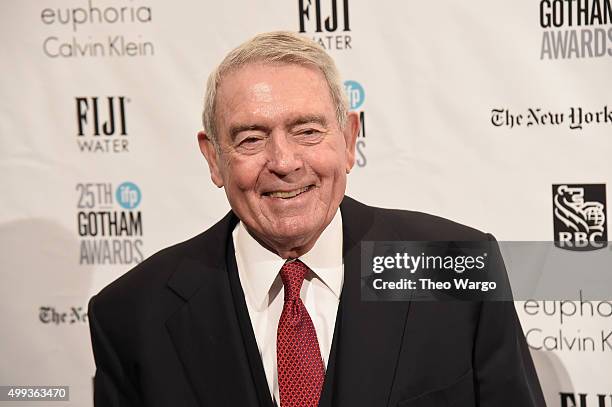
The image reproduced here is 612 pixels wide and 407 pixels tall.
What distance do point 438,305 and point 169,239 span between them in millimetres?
877

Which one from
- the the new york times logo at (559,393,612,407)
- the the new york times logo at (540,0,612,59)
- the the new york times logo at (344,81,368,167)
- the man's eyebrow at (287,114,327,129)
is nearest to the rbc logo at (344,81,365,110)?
the the new york times logo at (344,81,368,167)

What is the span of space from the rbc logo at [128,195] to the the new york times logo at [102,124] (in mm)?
88

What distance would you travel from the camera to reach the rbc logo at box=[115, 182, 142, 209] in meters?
2.01

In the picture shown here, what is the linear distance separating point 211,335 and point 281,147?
Answer: 1.10 ft

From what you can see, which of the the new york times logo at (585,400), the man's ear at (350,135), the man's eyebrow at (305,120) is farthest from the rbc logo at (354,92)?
the the new york times logo at (585,400)

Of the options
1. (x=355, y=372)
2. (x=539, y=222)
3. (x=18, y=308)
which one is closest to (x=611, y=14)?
(x=539, y=222)

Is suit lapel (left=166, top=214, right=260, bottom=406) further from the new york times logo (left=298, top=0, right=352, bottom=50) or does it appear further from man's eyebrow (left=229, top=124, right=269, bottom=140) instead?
the new york times logo (left=298, top=0, right=352, bottom=50)

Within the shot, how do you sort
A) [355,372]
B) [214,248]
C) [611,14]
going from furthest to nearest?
[611,14]
[214,248]
[355,372]

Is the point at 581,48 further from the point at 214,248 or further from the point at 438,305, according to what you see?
the point at 214,248

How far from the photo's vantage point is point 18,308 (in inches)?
82.9

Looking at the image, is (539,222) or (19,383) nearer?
(539,222)

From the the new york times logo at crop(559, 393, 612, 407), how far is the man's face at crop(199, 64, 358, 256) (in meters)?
0.89

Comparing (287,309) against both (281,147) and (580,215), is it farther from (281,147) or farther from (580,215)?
(580,215)

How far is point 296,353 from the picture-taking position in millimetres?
1279
